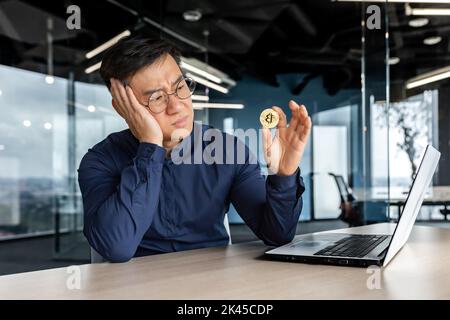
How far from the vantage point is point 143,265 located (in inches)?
→ 41.0

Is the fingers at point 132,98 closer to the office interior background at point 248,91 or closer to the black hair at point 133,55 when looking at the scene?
the black hair at point 133,55

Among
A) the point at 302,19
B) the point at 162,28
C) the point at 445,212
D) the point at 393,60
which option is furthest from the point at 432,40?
the point at 162,28

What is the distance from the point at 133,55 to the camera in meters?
1.37

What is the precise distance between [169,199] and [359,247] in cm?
58

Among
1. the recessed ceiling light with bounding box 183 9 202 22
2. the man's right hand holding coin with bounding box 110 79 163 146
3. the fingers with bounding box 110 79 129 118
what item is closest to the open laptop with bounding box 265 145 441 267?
the man's right hand holding coin with bounding box 110 79 163 146

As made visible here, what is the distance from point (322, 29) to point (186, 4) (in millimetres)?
1947

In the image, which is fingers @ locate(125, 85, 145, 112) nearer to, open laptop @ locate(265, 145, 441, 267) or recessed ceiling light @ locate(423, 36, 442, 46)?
open laptop @ locate(265, 145, 441, 267)

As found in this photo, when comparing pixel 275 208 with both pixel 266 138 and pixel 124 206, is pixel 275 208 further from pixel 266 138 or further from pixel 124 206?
pixel 124 206

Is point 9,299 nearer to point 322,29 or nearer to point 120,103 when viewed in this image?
point 120,103

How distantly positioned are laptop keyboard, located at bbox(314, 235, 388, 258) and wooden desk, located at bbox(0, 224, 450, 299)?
0.07 m

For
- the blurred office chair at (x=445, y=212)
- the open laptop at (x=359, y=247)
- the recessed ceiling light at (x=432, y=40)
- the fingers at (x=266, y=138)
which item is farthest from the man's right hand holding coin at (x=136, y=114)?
the recessed ceiling light at (x=432, y=40)
